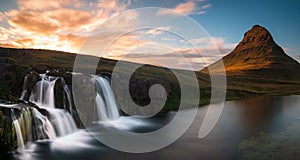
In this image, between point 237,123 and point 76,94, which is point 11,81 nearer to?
point 76,94

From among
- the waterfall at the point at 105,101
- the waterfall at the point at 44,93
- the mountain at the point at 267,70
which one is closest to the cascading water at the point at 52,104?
the waterfall at the point at 44,93

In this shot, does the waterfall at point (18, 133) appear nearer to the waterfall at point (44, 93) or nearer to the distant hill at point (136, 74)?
the distant hill at point (136, 74)

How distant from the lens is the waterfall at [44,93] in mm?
19516

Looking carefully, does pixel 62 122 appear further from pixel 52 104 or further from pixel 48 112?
pixel 52 104

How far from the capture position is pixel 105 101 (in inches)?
984

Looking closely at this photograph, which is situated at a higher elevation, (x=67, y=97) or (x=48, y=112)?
(x=67, y=97)

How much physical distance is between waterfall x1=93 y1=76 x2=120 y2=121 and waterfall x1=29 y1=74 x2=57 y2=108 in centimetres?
460

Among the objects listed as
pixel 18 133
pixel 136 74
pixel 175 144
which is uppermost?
pixel 136 74

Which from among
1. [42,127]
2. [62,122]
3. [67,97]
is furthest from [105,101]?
[42,127]

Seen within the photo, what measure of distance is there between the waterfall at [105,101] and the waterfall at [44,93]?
4598 millimetres

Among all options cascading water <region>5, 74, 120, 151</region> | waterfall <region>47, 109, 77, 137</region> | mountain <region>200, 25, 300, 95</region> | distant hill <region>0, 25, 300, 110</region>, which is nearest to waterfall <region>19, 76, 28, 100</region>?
cascading water <region>5, 74, 120, 151</region>

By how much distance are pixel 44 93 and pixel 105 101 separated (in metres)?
6.54

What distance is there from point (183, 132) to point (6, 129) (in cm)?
1371

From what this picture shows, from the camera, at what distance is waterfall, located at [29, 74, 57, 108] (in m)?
19.5
